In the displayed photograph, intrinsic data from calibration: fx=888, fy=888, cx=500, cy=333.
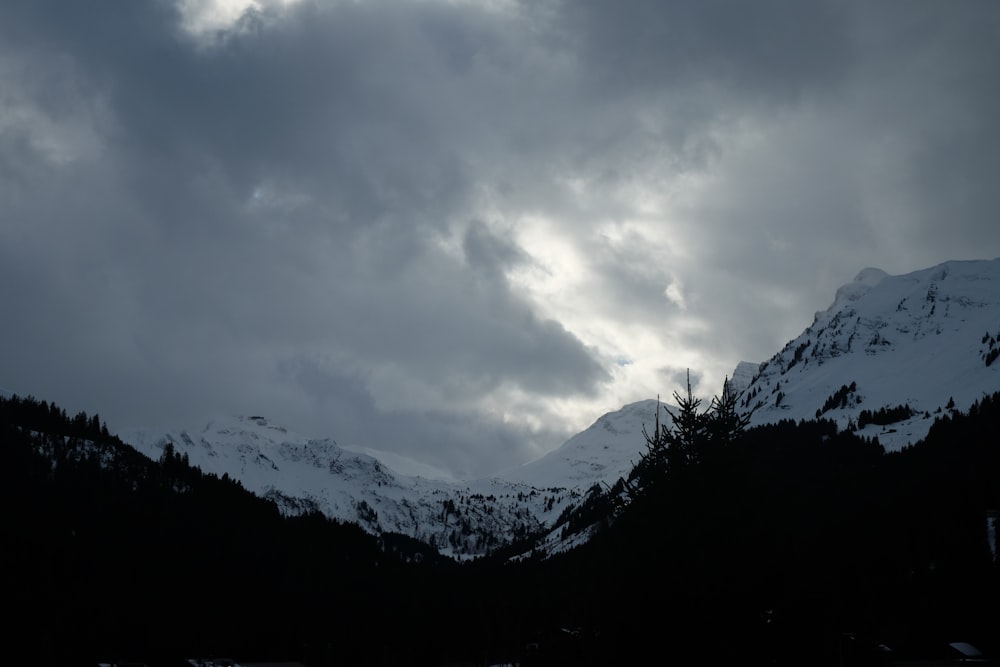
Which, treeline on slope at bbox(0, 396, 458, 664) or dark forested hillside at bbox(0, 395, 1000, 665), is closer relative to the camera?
dark forested hillside at bbox(0, 395, 1000, 665)

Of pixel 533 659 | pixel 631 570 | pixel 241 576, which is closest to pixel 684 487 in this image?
pixel 631 570

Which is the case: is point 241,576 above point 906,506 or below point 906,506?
below

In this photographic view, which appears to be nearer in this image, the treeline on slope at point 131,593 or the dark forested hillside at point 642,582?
the dark forested hillside at point 642,582

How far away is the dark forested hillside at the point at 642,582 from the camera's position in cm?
2528

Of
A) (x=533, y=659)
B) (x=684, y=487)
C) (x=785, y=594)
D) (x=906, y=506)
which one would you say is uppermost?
(x=906, y=506)

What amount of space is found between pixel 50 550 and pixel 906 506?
147091mm

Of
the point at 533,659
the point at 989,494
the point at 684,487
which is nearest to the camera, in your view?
the point at 684,487

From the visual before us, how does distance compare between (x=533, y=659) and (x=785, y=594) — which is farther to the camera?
(x=533, y=659)

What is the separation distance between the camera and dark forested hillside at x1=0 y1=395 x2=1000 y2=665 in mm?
25281

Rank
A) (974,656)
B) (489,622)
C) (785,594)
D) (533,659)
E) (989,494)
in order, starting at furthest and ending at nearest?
(489,622) < (989,494) < (533,659) < (974,656) < (785,594)

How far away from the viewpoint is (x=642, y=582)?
2591cm

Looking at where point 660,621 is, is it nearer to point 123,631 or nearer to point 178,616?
point 123,631

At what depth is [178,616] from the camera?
15325 cm

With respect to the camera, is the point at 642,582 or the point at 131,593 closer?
the point at 642,582
